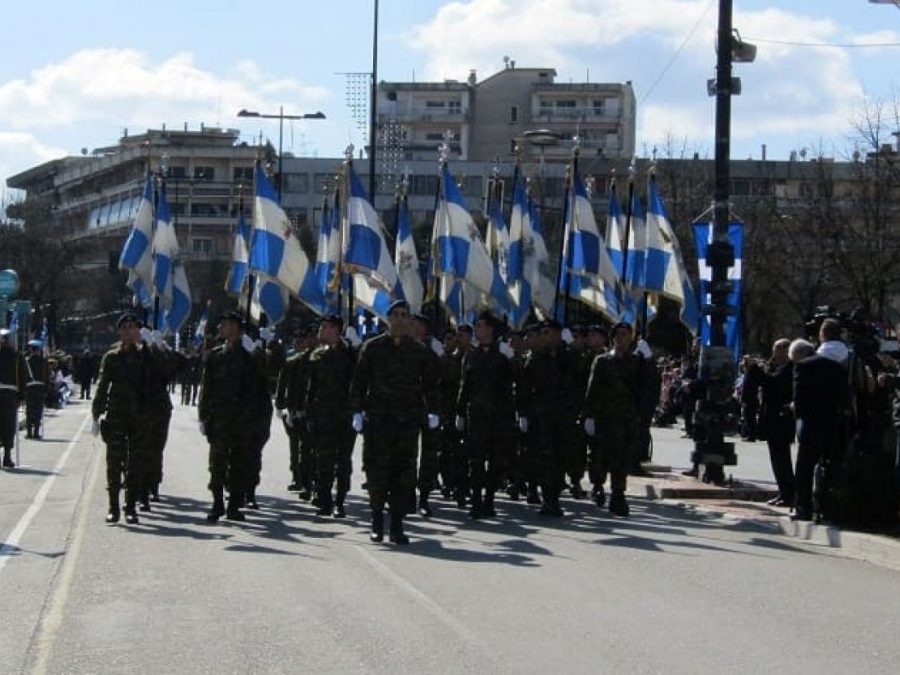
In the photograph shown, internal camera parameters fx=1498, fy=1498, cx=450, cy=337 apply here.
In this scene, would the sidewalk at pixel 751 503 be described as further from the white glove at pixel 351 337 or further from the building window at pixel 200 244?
the building window at pixel 200 244

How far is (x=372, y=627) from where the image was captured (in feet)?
30.0

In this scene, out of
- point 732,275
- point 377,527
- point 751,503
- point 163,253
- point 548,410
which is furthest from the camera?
point 163,253

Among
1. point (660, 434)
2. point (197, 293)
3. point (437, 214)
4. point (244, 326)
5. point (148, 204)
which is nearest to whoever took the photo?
point (244, 326)

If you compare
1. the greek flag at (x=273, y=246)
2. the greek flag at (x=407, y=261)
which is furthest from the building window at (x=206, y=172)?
the greek flag at (x=273, y=246)

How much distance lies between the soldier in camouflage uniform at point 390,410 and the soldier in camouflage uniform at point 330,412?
5.73 ft

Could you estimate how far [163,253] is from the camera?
77.3 feet

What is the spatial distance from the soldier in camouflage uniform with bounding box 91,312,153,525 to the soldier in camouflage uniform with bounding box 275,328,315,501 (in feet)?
6.98

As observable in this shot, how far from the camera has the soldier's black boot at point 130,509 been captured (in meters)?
14.5

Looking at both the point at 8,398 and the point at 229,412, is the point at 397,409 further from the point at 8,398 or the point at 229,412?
the point at 8,398

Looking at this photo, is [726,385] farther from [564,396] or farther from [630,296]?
[630,296]

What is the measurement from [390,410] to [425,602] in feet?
11.3

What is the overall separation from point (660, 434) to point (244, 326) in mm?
21877

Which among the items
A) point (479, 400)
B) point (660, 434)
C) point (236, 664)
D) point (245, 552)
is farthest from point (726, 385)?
point (660, 434)

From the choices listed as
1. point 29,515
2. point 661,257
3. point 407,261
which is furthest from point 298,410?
point 661,257
